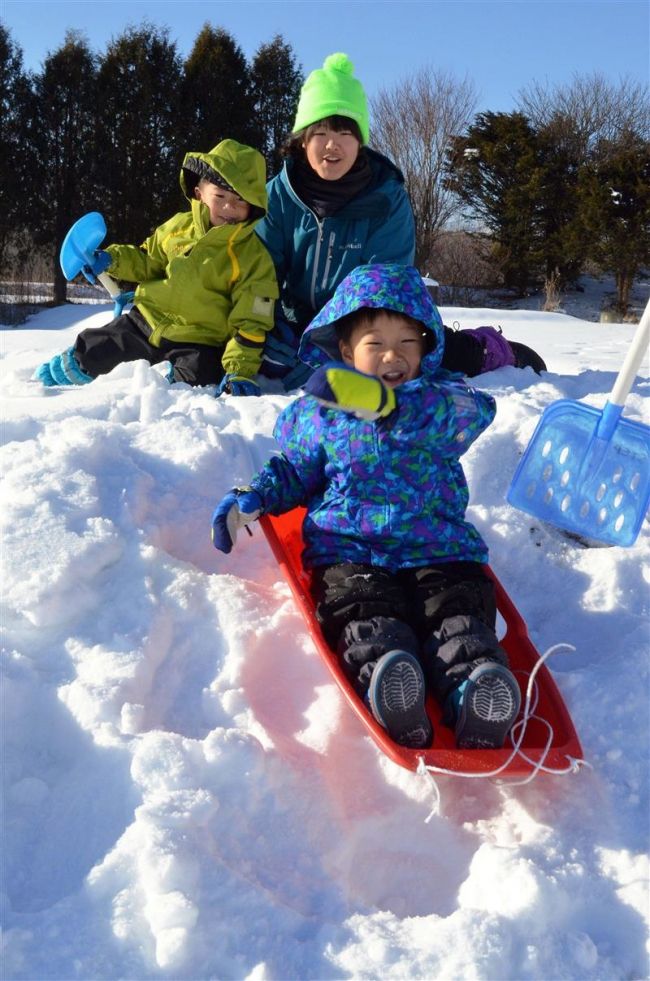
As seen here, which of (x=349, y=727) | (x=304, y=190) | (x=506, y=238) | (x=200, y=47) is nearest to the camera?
(x=349, y=727)

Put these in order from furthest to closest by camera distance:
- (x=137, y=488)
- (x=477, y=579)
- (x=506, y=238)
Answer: (x=506, y=238), (x=137, y=488), (x=477, y=579)

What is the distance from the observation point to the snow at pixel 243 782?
1309 mm

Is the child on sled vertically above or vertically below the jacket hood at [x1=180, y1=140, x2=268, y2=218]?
below

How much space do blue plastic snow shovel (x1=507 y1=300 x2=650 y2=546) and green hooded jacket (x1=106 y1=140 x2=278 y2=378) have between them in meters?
1.44

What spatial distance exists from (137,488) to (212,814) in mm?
1163

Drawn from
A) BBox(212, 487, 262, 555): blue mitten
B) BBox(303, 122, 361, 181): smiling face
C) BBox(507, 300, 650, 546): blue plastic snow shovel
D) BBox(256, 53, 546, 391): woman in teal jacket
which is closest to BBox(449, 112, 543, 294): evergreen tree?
BBox(256, 53, 546, 391): woman in teal jacket

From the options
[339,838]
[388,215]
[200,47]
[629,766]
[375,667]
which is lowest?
[339,838]

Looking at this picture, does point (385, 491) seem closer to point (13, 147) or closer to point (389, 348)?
point (389, 348)

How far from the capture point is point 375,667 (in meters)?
1.69

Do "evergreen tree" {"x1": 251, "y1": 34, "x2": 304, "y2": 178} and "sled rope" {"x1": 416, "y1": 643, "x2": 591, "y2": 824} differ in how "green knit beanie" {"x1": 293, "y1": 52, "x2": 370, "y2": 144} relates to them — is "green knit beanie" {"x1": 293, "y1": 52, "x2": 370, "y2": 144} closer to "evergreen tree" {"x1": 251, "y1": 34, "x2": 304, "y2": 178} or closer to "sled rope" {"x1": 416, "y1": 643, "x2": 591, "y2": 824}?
"sled rope" {"x1": 416, "y1": 643, "x2": 591, "y2": 824}

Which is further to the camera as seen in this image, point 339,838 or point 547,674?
point 547,674

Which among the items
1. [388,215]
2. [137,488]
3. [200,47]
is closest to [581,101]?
[200,47]

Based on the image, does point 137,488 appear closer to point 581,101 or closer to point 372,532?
point 372,532

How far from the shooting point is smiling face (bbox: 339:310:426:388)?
2135 mm
